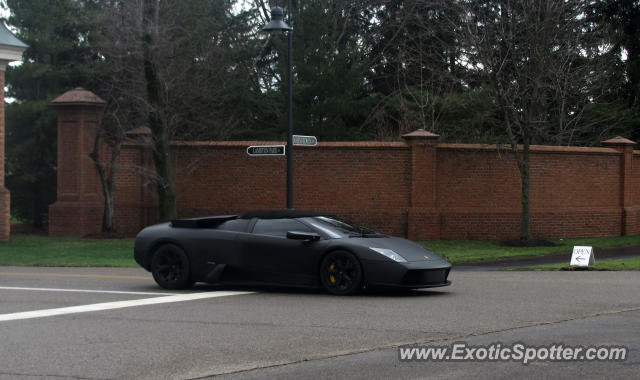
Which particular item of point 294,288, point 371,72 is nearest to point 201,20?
point 371,72

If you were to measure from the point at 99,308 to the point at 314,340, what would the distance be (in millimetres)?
3888

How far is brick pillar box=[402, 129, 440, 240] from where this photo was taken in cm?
2498

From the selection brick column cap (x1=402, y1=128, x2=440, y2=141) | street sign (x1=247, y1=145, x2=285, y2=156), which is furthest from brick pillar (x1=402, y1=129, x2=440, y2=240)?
street sign (x1=247, y1=145, x2=285, y2=156)

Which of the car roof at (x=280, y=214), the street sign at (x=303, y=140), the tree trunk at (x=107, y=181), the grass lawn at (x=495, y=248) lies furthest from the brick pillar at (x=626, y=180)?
the car roof at (x=280, y=214)

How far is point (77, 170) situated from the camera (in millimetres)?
27219

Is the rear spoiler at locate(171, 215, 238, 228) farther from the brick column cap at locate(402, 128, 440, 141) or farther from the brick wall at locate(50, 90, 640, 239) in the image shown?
the brick column cap at locate(402, 128, 440, 141)

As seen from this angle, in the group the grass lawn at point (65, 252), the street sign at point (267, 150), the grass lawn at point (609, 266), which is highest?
the street sign at point (267, 150)

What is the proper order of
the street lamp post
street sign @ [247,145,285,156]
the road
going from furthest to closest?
street sign @ [247,145,285,156] → the street lamp post → the road

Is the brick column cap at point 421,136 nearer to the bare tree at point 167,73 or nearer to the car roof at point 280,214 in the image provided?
the bare tree at point 167,73

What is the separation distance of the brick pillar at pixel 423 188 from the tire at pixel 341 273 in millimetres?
12811

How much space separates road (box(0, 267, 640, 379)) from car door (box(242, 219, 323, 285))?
0.96 ft

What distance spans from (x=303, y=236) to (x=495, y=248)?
11.6 m

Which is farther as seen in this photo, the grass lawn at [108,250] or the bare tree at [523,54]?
the bare tree at [523,54]

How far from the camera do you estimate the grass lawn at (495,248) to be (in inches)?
805
